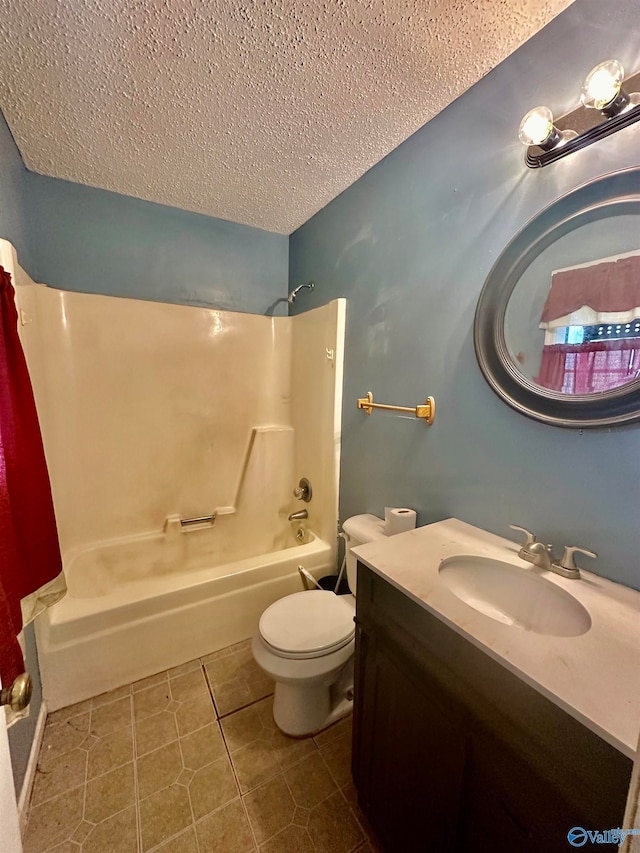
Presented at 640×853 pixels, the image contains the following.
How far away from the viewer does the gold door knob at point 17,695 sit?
53 centimetres

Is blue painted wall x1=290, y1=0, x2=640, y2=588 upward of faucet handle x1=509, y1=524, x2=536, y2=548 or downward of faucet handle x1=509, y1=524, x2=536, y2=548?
upward

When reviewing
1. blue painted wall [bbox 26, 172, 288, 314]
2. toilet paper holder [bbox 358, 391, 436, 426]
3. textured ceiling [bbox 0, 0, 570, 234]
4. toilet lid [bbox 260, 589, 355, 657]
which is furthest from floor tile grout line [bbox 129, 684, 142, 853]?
textured ceiling [bbox 0, 0, 570, 234]

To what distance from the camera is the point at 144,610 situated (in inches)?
61.1

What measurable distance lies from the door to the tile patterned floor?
2.25 feet

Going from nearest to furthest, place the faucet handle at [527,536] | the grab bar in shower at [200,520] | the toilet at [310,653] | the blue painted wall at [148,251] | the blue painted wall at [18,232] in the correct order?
the faucet handle at [527,536] < the blue painted wall at [18,232] < the toilet at [310,653] < the blue painted wall at [148,251] < the grab bar in shower at [200,520]

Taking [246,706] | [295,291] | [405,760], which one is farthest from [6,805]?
[295,291]

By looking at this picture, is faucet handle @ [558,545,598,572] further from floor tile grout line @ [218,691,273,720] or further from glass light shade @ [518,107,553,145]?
floor tile grout line @ [218,691,273,720]

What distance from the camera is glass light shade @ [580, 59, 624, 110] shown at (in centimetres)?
77

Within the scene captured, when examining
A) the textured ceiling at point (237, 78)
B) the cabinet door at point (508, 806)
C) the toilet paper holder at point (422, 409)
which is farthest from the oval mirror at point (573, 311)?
the cabinet door at point (508, 806)

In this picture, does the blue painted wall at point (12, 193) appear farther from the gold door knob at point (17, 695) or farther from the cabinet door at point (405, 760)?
the cabinet door at point (405, 760)

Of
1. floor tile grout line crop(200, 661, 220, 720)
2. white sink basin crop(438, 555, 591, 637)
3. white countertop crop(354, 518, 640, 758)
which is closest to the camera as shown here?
white countertop crop(354, 518, 640, 758)

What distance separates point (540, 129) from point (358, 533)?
150cm

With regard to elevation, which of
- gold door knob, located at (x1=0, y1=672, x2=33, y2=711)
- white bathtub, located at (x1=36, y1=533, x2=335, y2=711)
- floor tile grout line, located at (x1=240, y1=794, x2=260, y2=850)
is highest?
gold door knob, located at (x1=0, y1=672, x2=33, y2=711)

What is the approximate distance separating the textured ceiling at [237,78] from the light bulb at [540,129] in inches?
11.8
